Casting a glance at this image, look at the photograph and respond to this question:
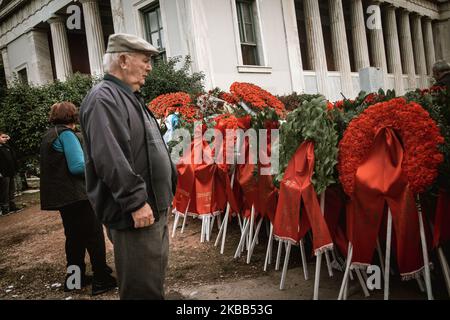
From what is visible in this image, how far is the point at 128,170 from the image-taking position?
82.3 inches

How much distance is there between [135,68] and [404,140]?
197cm

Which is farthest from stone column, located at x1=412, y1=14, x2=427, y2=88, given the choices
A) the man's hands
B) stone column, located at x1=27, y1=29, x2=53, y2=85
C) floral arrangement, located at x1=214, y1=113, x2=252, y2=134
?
the man's hands

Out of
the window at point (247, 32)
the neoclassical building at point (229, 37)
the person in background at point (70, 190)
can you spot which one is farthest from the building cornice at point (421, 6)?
the person in background at point (70, 190)

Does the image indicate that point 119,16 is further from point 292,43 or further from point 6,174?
point 6,174

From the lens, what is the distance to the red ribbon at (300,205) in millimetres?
3107

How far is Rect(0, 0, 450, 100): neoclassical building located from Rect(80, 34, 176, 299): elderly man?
9.78 meters

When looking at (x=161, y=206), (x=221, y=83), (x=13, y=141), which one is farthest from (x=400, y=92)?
(x=161, y=206)

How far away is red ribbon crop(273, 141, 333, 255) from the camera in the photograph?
10.2ft

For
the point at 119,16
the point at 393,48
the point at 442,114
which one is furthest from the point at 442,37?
the point at 442,114

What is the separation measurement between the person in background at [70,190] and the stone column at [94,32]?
489 inches

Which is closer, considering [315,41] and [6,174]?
[6,174]
